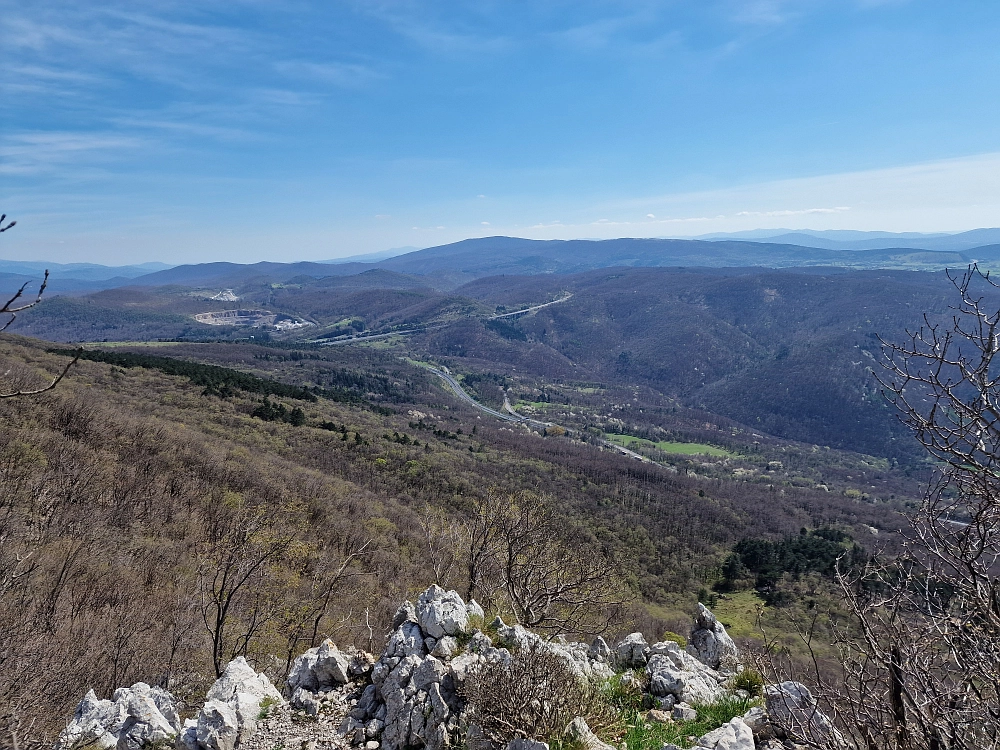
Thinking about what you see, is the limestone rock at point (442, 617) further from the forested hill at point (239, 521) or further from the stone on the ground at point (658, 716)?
the stone on the ground at point (658, 716)

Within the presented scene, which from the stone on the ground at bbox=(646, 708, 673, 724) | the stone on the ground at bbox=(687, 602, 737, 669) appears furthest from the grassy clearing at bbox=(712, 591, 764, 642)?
the stone on the ground at bbox=(646, 708, 673, 724)

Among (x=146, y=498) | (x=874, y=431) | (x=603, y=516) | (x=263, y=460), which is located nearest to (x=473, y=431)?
(x=603, y=516)

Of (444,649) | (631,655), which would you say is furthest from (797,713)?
(444,649)

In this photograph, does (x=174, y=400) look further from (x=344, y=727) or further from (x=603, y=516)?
(x=344, y=727)

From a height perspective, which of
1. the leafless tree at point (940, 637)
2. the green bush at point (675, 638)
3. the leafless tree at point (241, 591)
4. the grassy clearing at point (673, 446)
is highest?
the leafless tree at point (940, 637)

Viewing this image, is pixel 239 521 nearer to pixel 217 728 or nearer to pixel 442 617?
pixel 217 728

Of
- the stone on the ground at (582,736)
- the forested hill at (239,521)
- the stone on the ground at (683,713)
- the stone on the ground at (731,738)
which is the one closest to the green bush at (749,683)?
the stone on the ground at (683,713)
